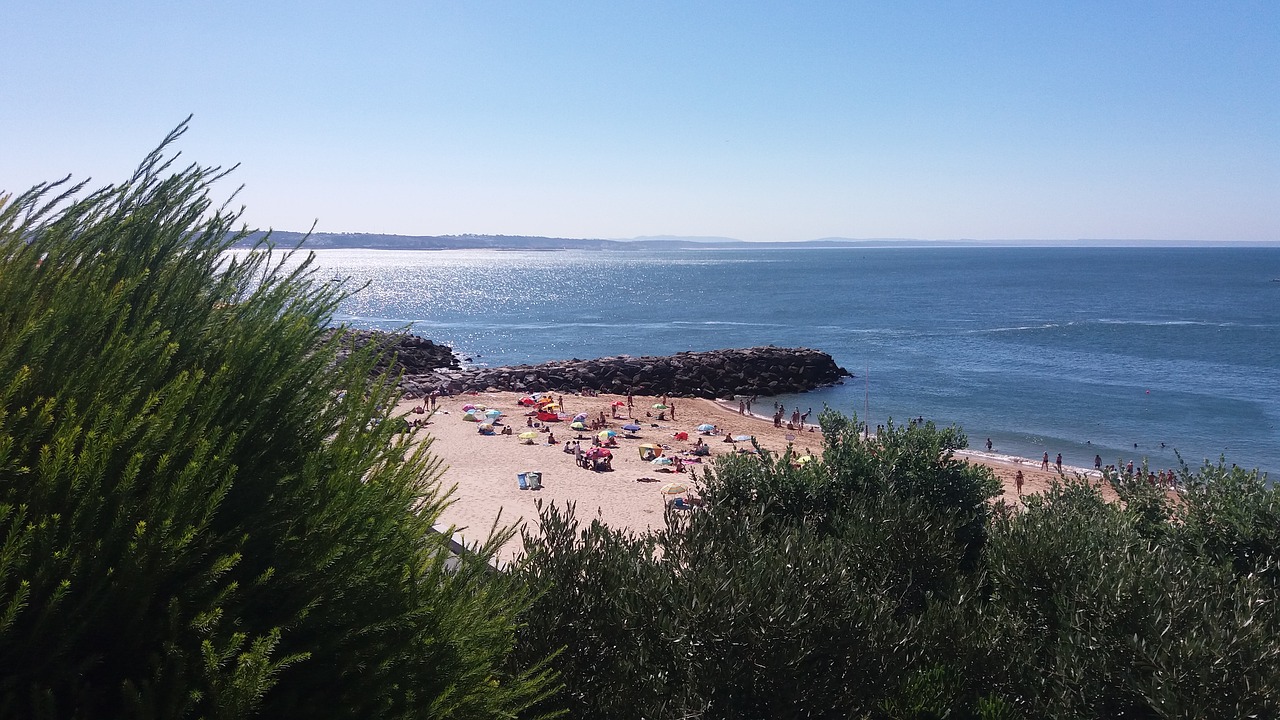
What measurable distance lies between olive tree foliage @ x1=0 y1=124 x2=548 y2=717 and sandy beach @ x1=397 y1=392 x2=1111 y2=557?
8.79 m

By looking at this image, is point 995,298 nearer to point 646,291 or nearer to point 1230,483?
point 646,291

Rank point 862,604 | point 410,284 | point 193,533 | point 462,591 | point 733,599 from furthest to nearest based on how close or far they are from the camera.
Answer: point 410,284, point 862,604, point 733,599, point 462,591, point 193,533

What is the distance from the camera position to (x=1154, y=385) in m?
45.0

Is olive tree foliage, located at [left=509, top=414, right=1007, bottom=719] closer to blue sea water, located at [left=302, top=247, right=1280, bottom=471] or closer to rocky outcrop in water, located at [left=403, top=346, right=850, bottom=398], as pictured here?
blue sea water, located at [left=302, top=247, right=1280, bottom=471]

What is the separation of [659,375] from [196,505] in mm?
42803

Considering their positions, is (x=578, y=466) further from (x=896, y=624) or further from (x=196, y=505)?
(x=196, y=505)

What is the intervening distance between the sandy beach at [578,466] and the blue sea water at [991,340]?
21.7 feet

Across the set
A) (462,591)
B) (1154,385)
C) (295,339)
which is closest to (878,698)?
(462,591)

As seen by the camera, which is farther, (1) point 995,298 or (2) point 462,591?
(1) point 995,298

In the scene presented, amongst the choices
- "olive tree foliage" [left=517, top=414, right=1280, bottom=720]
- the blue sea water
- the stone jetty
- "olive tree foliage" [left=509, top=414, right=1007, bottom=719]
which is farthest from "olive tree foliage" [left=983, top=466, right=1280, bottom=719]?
the stone jetty

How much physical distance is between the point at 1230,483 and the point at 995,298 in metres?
105

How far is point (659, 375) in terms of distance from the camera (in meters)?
45.8

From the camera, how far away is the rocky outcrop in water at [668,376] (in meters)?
43.6

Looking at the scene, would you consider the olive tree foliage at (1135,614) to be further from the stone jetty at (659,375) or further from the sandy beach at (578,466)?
the stone jetty at (659,375)
